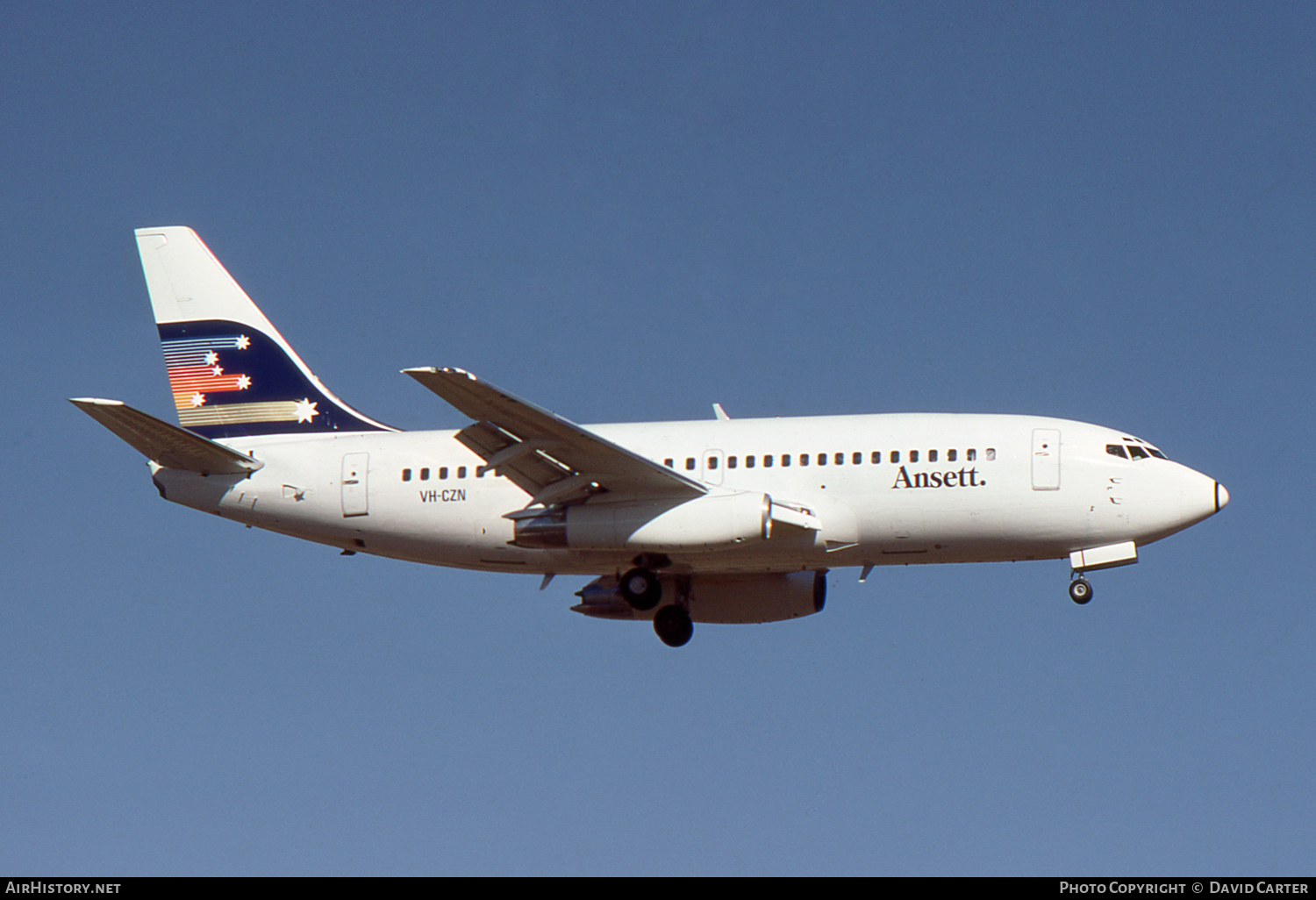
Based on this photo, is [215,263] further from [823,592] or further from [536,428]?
[823,592]

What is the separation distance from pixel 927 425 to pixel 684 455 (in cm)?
563

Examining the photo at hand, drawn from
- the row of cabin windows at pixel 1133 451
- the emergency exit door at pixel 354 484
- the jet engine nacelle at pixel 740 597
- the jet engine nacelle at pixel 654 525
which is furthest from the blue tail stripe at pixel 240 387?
the row of cabin windows at pixel 1133 451

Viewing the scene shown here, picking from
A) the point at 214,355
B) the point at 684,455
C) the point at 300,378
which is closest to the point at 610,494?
the point at 684,455

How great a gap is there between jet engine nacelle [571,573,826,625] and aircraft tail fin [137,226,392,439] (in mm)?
7775

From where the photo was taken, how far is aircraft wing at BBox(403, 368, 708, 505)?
30.9m

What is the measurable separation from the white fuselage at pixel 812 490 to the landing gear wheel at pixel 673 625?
8.97 feet

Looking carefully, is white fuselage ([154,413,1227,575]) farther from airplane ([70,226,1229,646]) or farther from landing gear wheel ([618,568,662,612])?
landing gear wheel ([618,568,662,612])

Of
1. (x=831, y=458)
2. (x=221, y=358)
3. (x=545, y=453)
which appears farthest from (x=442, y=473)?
(x=831, y=458)

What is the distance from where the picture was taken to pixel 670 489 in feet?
111

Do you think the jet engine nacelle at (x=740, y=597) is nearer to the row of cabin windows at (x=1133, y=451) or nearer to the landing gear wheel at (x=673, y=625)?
the landing gear wheel at (x=673, y=625)

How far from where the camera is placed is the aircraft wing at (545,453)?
3088cm

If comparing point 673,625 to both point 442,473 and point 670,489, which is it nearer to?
point 670,489

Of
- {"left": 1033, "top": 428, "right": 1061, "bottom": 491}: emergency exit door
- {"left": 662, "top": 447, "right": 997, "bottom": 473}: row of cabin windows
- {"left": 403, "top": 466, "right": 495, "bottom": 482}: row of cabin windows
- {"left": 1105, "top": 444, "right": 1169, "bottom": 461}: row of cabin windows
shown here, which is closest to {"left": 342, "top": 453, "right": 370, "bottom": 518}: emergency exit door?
{"left": 403, "top": 466, "right": 495, "bottom": 482}: row of cabin windows

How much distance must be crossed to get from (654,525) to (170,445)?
1206 centimetres
